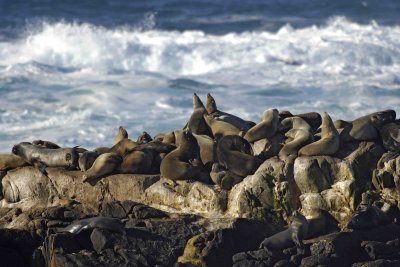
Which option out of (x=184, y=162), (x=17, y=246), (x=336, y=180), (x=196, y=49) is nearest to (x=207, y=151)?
(x=184, y=162)

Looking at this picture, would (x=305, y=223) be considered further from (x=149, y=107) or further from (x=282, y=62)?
(x=282, y=62)

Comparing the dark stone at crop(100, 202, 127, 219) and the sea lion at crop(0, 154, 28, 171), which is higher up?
the sea lion at crop(0, 154, 28, 171)

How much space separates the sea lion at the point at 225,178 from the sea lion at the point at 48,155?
1.82 meters

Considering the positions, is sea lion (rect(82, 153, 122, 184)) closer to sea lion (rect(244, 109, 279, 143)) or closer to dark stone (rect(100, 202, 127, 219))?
dark stone (rect(100, 202, 127, 219))

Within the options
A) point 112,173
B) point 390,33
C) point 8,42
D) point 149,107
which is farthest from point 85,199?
point 390,33

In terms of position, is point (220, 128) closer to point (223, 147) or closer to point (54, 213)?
point (223, 147)

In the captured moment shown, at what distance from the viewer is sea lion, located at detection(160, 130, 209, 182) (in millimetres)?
13484

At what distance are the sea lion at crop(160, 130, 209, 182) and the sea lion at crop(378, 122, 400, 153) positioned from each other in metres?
1.93

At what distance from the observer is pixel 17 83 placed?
2925 centimetres

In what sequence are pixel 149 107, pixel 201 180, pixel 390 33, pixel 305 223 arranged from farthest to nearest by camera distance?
pixel 390 33
pixel 149 107
pixel 201 180
pixel 305 223

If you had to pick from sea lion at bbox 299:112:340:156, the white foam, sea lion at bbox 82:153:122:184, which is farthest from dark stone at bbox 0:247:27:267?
the white foam

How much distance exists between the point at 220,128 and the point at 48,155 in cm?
201

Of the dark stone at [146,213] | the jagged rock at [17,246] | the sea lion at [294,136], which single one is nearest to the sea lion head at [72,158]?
the dark stone at [146,213]

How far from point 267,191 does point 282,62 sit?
2022cm
